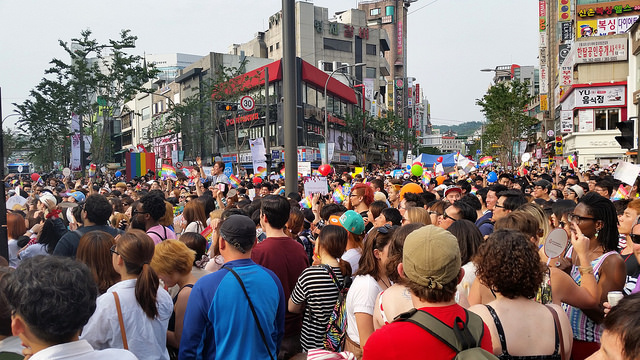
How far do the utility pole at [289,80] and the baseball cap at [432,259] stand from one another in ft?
20.0

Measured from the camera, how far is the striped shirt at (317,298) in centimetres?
404

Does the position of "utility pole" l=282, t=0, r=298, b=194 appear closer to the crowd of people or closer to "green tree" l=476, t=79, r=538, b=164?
the crowd of people

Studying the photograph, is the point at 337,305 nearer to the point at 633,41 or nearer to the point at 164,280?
the point at 164,280

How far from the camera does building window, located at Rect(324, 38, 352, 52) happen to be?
227ft

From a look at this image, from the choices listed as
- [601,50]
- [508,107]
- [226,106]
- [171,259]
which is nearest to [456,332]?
[171,259]

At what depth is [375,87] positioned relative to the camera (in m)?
77.3

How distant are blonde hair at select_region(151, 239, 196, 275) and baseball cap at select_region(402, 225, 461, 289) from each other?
7.10 ft

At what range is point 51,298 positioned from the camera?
2.17 m

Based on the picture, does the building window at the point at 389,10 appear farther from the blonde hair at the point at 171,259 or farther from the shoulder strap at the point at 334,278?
the blonde hair at the point at 171,259

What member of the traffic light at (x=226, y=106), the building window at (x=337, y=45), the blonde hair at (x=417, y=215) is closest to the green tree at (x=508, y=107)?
the traffic light at (x=226, y=106)

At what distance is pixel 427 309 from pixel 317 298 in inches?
72.6

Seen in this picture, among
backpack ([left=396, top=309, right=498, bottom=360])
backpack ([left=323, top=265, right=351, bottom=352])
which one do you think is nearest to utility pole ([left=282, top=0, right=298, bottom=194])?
backpack ([left=323, top=265, right=351, bottom=352])

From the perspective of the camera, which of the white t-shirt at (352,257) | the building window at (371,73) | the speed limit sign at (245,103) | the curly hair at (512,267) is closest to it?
the curly hair at (512,267)

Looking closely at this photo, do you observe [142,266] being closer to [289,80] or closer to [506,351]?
→ [506,351]
